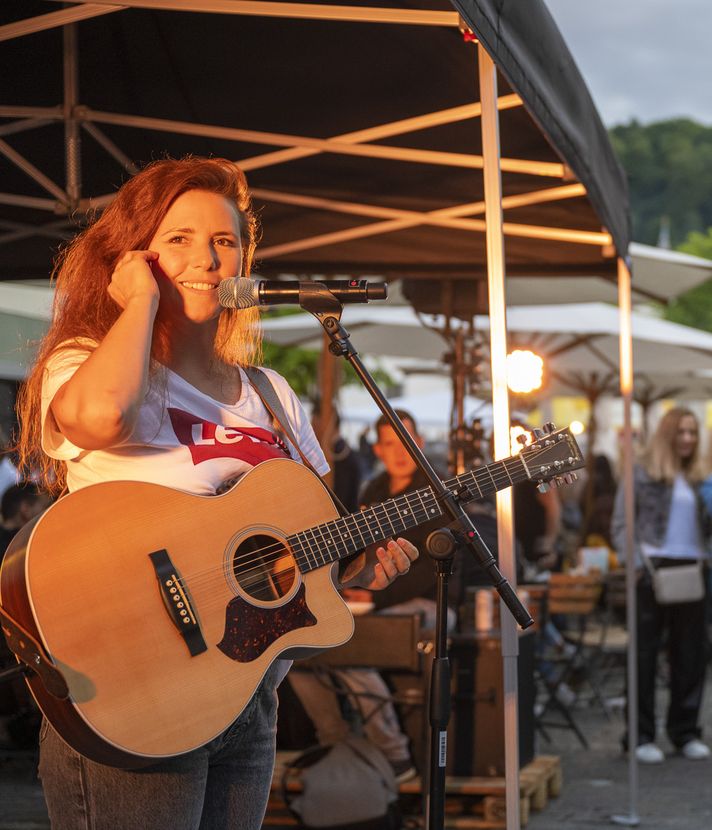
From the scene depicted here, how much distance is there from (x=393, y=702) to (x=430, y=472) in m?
3.77

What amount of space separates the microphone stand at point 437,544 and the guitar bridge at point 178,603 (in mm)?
615

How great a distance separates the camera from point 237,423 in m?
2.42

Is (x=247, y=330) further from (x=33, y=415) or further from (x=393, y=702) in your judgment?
(x=393, y=702)

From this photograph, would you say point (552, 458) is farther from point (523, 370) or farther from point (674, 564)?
point (674, 564)

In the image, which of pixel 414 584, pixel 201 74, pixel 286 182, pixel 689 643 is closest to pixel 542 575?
pixel 689 643

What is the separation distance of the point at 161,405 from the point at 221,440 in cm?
16

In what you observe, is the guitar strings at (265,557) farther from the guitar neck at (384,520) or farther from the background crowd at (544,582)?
the background crowd at (544,582)

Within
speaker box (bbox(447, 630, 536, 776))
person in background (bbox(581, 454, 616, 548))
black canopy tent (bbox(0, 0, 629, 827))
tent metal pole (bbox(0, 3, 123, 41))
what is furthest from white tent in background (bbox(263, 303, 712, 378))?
tent metal pole (bbox(0, 3, 123, 41))

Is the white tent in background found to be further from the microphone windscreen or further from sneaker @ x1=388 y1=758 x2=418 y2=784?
Answer: the microphone windscreen

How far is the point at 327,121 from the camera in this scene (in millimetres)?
4742

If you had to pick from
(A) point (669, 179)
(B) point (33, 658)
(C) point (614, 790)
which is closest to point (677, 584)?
(C) point (614, 790)

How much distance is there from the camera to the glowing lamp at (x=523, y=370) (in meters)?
3.69

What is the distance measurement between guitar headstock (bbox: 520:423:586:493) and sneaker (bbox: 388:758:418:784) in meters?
3.52

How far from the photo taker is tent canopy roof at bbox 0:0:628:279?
378 centimetres
